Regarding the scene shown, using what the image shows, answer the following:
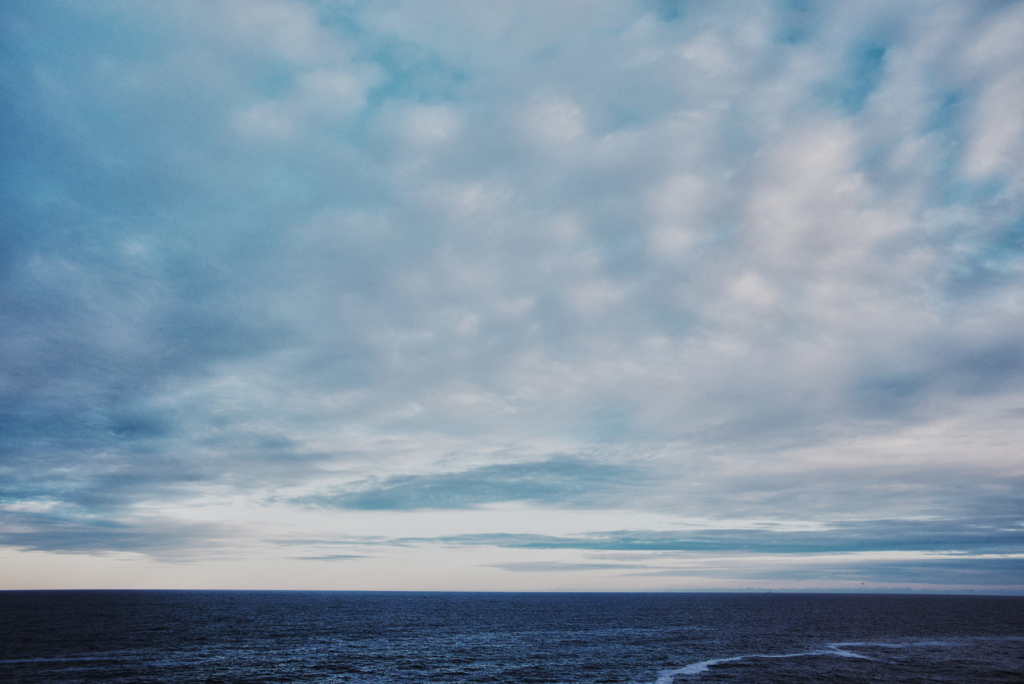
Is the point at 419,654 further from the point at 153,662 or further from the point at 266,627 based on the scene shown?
the point at 266,627

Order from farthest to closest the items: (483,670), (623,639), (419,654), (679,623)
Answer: (679,623) < (623,639) < (419,654) < (483,670)

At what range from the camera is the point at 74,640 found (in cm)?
10019

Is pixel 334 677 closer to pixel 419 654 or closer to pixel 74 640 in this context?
pixel 419 654

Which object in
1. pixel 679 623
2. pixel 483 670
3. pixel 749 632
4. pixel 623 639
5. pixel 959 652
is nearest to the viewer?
pixel 483 670

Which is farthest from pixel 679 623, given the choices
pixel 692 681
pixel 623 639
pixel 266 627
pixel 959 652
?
pixel 266 627

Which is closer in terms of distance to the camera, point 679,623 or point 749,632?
point 749,632

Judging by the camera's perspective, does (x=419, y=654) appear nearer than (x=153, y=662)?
No

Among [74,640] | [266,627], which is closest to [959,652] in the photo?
[266,627]

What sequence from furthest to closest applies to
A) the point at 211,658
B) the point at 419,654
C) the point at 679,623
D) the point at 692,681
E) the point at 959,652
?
1. the point at 679,623
2. the point at 959,652
3. the point at 419,654
4. the point at 211,658
5. the point at 692,681

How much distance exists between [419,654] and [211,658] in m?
30.1

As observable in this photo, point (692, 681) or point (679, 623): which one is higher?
point (692, 681)

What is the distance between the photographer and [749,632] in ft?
409

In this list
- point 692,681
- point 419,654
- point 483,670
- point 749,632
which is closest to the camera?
point 692,681

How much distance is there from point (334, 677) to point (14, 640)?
2908 inches
